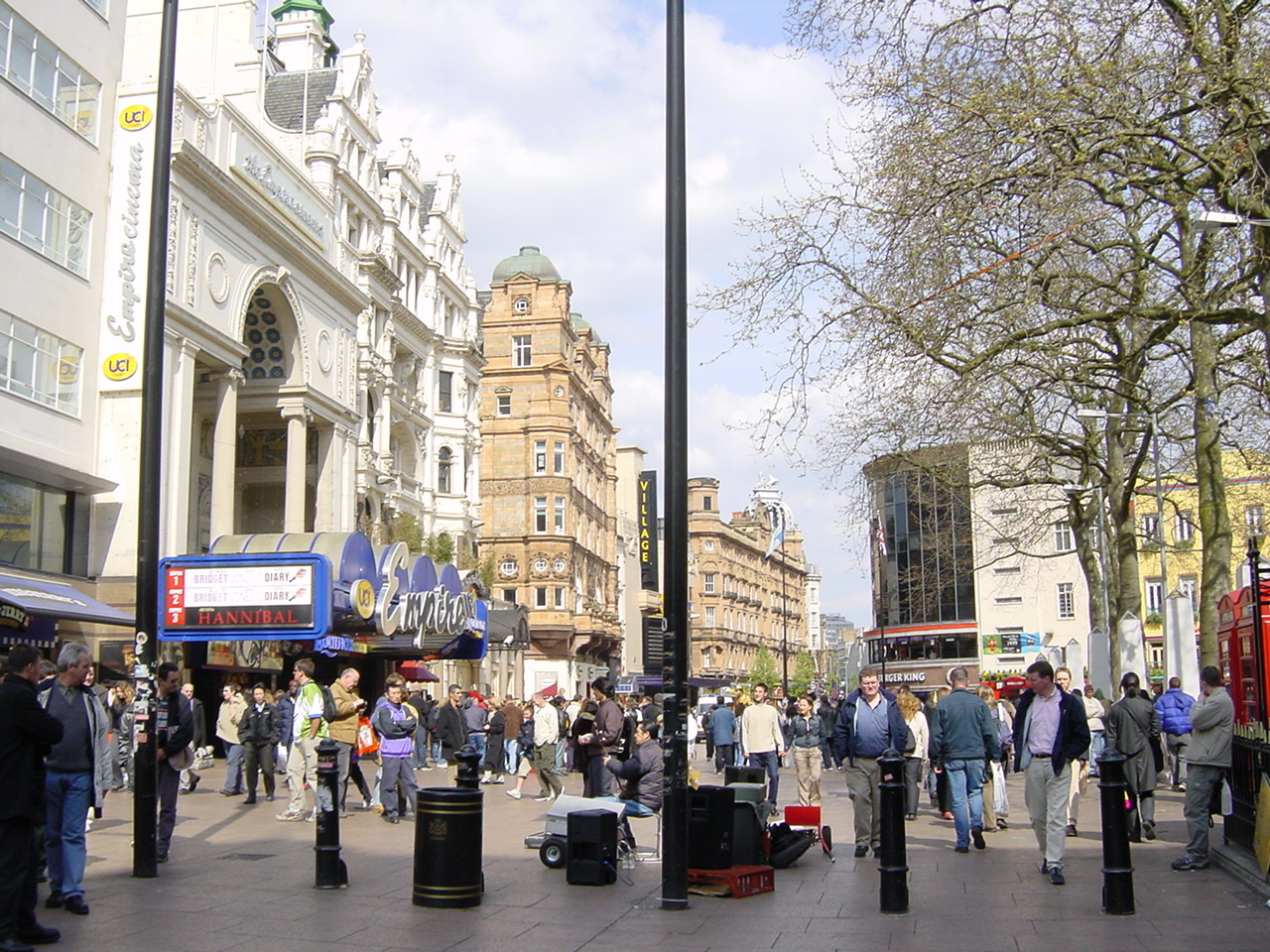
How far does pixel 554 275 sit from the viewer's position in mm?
76188

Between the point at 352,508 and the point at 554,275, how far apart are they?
39.3 metres

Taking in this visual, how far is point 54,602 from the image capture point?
23359mm

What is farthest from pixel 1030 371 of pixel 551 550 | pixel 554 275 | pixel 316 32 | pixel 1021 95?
pixel 554 275

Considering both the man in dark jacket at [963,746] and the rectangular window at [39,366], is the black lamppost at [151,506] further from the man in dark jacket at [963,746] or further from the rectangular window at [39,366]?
the rectangular window at [39,366]

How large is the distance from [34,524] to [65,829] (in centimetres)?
1871

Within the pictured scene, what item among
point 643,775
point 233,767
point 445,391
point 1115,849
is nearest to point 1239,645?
point 643,775

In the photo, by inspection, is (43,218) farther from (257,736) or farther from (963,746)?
(963,746)

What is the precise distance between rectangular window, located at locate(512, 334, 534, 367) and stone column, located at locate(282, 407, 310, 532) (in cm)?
3587

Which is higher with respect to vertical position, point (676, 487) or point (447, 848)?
point (676, 487)

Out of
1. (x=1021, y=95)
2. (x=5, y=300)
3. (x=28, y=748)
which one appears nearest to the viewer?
(x=28, y=748)

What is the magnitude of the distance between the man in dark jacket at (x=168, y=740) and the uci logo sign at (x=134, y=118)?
1936 centimetres

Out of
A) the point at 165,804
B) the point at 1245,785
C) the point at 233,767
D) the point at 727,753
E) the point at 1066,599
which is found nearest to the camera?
the point at 1245,785

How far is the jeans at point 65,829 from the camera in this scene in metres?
8.97

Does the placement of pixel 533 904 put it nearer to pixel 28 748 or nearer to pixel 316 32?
pixel 28 748
